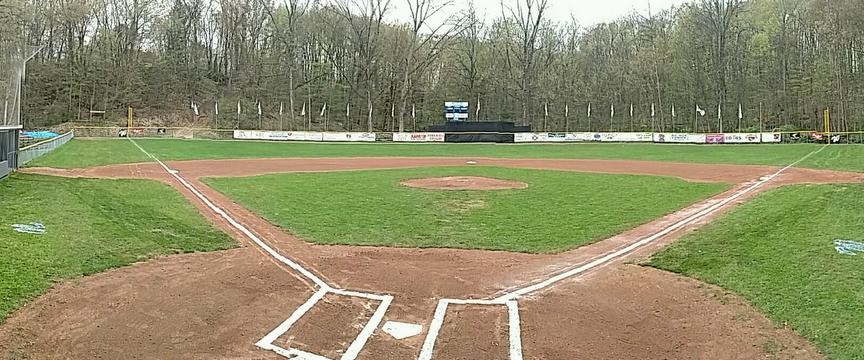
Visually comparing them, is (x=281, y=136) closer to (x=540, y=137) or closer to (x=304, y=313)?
(x=540, y=137)

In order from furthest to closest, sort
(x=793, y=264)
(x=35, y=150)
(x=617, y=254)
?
1. (x=35, y=150)
2. (x=617, y=254)
3. (x=793, y=264)

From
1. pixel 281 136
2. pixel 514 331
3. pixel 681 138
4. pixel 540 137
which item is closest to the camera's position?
pixel 514 331

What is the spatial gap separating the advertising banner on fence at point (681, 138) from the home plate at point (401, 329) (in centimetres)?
5819

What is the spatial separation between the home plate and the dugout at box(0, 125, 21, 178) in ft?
55.1

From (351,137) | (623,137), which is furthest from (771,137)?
(351,137)

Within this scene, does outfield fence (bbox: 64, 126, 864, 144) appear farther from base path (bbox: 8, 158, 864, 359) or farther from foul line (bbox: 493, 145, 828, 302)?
base path (bbox: 8, 158, 864, 359)

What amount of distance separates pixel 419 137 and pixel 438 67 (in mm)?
23316

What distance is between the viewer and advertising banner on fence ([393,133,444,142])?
60031 mm

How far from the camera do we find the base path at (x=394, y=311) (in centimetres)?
616

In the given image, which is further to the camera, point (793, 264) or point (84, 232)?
point (84, 232)

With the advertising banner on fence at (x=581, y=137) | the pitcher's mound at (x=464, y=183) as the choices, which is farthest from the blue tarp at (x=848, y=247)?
the advertising banner on fence at (x=581, y=137)

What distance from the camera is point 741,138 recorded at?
57.5 m

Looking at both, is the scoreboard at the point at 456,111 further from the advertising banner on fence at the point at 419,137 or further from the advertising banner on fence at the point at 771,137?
the advertising banner on fence at the point at 771,137

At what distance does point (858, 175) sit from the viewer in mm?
22469
